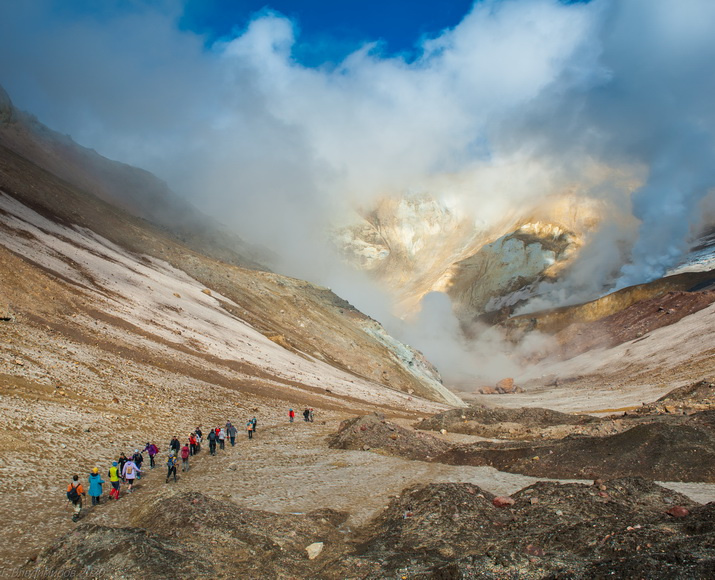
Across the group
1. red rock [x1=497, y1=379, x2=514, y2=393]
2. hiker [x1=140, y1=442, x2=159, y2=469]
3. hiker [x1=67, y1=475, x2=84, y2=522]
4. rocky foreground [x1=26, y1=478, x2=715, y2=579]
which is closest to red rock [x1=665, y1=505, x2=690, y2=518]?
rocky foreground [x1=26, y1=478, x2=715, y2=579]

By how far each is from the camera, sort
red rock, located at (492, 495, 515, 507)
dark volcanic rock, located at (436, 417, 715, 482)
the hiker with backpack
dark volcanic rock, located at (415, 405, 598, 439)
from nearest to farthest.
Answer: red rock, located at (492, 495, 515, 507) → the hiker with backpack → dark volcanic rock, located at (436, 417, 715, 482) → dark volcanic rock, located at (415, 405, 598, 439)

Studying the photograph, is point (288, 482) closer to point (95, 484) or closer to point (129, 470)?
point (129, 470)

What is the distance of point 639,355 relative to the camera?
297ft

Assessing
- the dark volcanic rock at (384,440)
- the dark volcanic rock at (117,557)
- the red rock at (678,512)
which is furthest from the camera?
Answer: the dark volcanic rock at (384,440)

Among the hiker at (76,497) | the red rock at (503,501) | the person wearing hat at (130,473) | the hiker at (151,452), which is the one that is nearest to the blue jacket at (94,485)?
the hiker at (76,497)

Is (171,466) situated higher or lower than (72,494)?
higher

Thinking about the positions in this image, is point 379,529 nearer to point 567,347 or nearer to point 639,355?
point 639,355

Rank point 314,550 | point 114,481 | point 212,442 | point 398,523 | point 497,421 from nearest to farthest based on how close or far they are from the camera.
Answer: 1. point 314,550
2. point 398,523
3. point 114,481
4. point 212,442
5. point 497,421

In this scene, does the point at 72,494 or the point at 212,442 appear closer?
the point at 72,494

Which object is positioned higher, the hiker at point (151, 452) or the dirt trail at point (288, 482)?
the hiker at point (151, 452)

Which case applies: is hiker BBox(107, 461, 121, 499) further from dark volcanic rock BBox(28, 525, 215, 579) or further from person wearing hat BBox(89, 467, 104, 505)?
dark volcanic rock BBox(28, 525, 215, 579)

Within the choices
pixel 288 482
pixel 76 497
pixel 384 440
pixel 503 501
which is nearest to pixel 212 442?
pixel 288 482

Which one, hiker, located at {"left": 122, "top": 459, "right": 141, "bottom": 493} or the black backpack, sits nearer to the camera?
the black backpack

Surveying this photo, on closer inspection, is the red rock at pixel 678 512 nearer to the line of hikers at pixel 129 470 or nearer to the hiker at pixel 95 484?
the line of hikers at pixel 129 470
